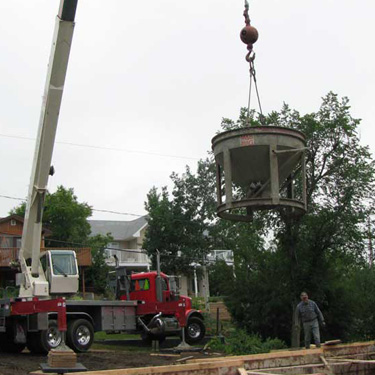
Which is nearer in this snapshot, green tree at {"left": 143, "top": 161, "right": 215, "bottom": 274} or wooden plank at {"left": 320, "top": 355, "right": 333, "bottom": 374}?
wooden plank at {"left": 320, "top": 355, "right": 333, "bottom": 374}

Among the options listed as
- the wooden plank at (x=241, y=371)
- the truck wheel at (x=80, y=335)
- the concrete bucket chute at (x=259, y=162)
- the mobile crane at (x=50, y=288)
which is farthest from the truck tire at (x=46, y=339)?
the wooden plank at (x=241, y=371)

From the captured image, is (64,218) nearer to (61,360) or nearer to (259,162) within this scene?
(61,360)

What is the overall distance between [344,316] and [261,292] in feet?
10.8

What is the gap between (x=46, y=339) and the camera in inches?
643

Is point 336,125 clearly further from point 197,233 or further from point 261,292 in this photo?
point 197,233

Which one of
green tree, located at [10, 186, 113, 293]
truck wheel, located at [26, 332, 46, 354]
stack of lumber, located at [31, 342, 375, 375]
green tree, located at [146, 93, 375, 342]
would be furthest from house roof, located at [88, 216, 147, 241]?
stack of lumber, located at [31, 342, 375, 375]

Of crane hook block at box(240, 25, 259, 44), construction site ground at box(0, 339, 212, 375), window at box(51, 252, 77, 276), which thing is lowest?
construction site ground at box(0, 339, 212, 375)

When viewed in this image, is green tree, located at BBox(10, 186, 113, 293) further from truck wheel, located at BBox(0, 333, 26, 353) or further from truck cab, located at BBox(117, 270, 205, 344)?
truck wheel, located at BBox(0, 333, 26, 353)

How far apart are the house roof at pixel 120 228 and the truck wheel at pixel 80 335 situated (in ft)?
126

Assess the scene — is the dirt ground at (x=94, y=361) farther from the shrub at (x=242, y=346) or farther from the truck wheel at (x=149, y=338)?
the truck wheel at (x=149, y=338)

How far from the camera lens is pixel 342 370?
32.8ft

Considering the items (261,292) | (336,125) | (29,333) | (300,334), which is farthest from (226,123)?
(29,333)

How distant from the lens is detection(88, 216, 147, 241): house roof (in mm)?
56906

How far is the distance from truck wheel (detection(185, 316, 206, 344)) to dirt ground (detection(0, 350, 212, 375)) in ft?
16.0
